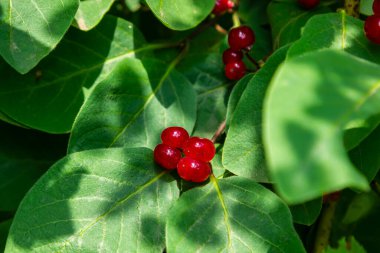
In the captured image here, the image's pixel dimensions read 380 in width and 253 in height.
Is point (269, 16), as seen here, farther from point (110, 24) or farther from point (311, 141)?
point (311, 141)

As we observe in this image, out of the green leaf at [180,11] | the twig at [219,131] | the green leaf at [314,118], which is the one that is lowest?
the twig at [219,131]

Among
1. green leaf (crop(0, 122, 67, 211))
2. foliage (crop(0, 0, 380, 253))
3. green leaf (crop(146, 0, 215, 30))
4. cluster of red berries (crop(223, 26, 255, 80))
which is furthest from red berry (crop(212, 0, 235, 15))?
green leaf (crop(0, 122, 67, 211))

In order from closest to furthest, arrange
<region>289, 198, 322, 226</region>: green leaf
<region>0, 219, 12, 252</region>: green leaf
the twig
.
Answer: <region>289, 198, 322, 226</region>: green leaf
the twig
<region>0, 219, 12, 252</region>: green leaf

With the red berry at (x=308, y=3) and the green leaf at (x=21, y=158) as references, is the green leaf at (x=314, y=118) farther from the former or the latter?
the green leaf at (x=21, y=158)

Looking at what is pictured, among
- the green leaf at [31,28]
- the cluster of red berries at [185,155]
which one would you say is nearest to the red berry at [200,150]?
the cluster of red berries at [185,155]

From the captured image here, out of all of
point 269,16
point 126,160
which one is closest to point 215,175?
point 126,160

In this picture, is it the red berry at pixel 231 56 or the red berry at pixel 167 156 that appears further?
the red berry at pixel 231 56

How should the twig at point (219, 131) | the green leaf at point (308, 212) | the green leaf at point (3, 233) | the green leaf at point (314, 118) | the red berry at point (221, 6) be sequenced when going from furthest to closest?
the red berry at point (221, 6) < the green leaf at point (3, 233) < the twig at point (219, 131) < the green leaf at point (308, 212) < the green leaf at point (314, 118)

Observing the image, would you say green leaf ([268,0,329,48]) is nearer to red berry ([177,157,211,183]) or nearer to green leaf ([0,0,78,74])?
red berry ([177,157,211,183])
